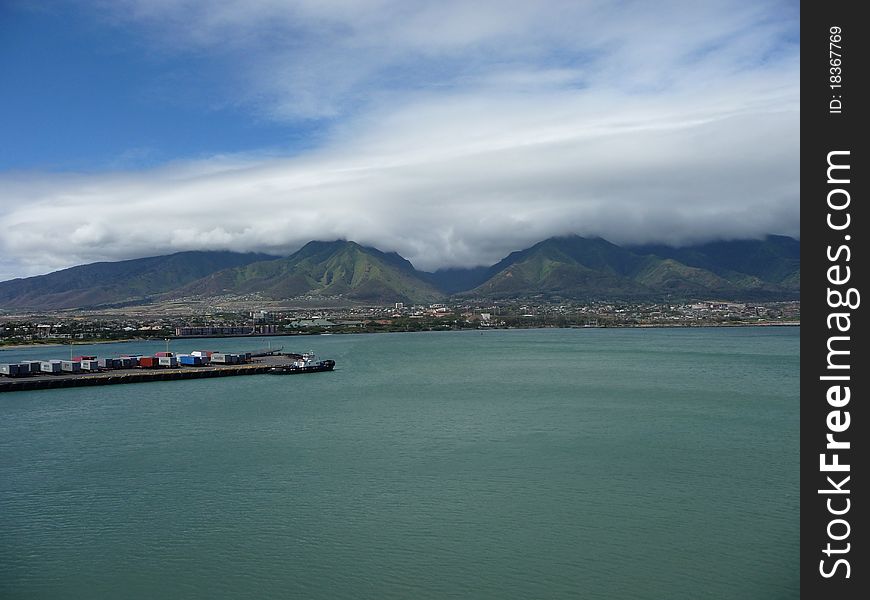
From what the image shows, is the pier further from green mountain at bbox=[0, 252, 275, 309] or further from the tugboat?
green mountain at bbox=[0, 252, 275, 309]

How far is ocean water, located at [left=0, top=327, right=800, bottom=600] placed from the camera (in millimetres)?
7645

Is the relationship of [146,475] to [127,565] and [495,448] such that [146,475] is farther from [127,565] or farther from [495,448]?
[495,448]

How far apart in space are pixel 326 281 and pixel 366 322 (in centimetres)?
9860

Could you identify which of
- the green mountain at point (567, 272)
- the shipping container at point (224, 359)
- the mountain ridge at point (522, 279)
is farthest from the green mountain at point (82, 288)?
the shipping container at point (224, 359)

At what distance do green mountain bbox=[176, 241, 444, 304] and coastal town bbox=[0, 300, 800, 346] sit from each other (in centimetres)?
4081

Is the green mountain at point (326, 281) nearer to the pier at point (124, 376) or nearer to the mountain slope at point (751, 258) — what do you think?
the mountain slope at point (751, 258)

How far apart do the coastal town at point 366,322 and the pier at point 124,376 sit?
1085 inches

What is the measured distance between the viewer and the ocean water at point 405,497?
7645 mm

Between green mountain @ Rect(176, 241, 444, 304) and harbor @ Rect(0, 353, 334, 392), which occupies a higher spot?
green mountain @ Rect(176, 241, 444, 304)

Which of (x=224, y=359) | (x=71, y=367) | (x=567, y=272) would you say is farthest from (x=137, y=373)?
(x=567, y=272)

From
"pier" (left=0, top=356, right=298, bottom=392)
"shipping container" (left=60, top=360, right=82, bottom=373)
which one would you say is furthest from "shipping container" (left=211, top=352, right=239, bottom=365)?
"shipping container" (left=60, top=360, right=82, bottom=373)
